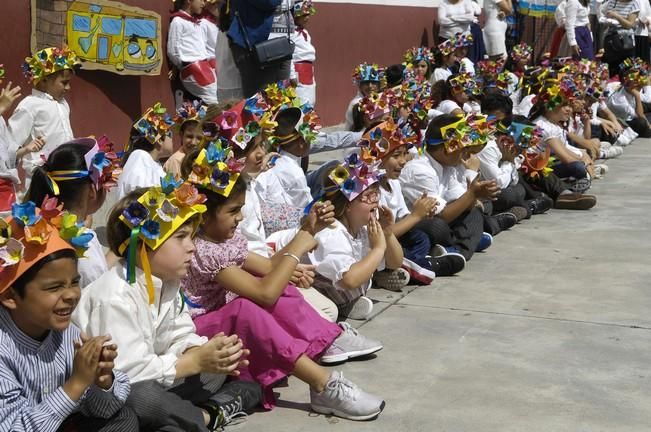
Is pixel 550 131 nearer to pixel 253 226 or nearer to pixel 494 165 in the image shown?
pixel 494 165

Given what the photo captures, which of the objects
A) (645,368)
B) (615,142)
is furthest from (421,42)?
(645,368)

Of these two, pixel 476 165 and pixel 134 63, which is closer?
pixel 476 165

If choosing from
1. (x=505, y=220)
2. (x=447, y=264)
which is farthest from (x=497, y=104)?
(x=447, y=264)

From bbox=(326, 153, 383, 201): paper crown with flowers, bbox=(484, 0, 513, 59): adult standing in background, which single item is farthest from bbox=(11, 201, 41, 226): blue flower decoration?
bbox=(484, 0, 513, 59): adult standing in background

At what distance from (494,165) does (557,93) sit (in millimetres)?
1587

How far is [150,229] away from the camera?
11.6ft

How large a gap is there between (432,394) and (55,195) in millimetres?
1771

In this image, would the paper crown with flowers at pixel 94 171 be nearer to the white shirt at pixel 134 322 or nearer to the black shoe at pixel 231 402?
the white shirt at pixel 134 322

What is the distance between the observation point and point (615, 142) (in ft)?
39.7

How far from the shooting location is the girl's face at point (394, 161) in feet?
18.6

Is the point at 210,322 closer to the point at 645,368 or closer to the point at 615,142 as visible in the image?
the point at 645,368

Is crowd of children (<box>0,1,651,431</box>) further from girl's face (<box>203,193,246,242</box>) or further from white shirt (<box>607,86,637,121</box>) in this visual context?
white shirt (<box>607,86,637,121</box>)

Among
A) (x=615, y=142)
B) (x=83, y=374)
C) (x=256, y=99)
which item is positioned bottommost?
(x=615, y=142)

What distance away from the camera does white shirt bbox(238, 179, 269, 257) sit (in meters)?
4.71
